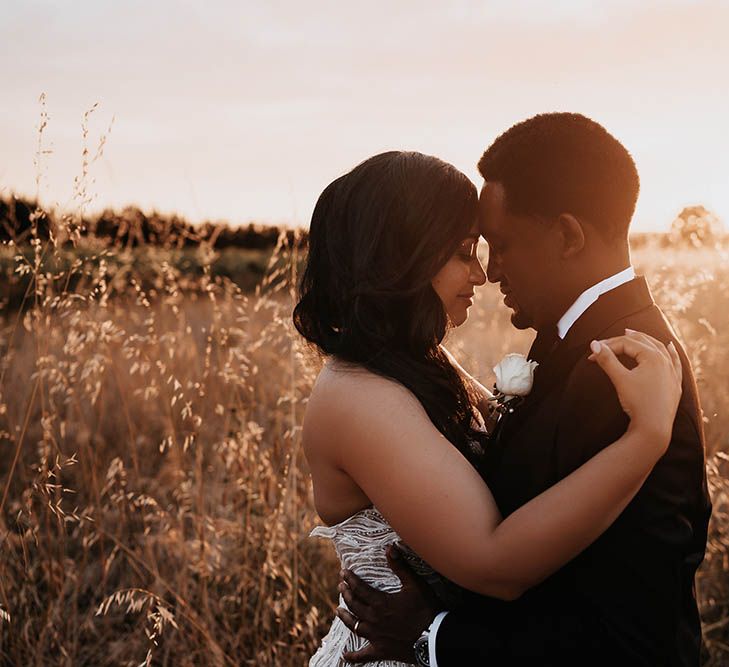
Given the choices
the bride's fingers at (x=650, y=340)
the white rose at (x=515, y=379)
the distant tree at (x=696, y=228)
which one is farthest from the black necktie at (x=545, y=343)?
the distant tree at (x=696, y=228)

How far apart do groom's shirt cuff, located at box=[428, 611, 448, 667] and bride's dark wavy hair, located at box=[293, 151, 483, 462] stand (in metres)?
0.44

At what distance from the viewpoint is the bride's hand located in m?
1.84

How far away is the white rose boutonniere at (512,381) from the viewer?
89.7 inches

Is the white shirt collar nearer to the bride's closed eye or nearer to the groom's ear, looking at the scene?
the groom's ear

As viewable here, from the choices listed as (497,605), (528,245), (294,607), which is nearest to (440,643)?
(497,605)

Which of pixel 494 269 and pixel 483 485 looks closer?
pixel 483 485

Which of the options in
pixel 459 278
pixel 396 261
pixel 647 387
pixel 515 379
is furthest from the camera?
pixel 459 278

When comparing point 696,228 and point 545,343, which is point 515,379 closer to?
point 545,343

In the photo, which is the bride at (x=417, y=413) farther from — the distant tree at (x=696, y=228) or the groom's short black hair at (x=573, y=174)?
the distant tree at (x=696, y=228)

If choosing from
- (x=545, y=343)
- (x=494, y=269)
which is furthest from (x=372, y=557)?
(x=494, y=269)

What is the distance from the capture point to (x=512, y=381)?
89.5 inches

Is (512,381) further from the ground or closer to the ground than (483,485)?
further from the ground

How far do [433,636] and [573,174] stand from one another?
131 cm

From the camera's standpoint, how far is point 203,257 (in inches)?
163
